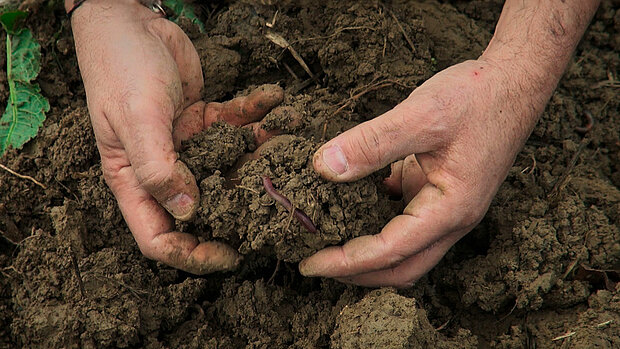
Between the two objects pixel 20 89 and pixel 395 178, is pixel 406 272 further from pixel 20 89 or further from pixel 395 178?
pixel 20 89

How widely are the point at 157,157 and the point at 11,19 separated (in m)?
1.43

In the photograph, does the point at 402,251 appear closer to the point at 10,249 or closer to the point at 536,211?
the point at 536,211

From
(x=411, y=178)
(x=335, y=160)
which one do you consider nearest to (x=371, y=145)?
(x=335, y=160)

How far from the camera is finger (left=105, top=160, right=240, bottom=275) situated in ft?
7.31

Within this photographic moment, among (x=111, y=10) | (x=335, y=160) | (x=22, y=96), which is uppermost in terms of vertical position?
(x=111, y=10)

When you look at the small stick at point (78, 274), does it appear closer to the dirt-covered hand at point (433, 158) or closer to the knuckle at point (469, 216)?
the dirt-covered hand at point (433, 158)

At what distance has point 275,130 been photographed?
7.77 ft

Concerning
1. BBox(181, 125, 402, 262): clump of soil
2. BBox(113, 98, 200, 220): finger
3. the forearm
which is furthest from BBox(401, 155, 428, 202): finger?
BBox(113, 98, 200, 220): finger

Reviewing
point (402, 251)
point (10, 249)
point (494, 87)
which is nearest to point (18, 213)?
point (10, 249)

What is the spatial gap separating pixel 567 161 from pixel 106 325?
2.35m

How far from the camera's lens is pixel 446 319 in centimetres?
237

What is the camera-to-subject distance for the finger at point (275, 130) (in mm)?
2326

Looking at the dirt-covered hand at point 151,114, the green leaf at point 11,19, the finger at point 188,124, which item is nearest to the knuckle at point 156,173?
the dirt-covered hand at point 151,114

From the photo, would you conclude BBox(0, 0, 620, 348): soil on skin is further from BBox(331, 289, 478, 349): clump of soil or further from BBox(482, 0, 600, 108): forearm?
BBox(482, 0, 600, 108): forearm
